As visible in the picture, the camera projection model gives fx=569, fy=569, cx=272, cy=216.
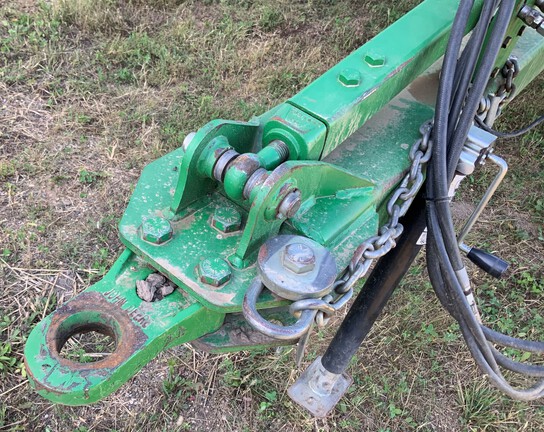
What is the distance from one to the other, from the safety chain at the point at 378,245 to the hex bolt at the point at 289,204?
17 cm

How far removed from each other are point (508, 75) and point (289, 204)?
Result: 0.95 meters

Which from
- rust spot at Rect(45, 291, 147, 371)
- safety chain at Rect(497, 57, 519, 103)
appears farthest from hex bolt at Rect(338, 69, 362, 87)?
rust spot at Rect(45, 291, 147, 371)

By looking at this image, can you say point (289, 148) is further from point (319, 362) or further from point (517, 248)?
point (517, 248)

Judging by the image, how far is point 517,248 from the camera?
10.4 ft

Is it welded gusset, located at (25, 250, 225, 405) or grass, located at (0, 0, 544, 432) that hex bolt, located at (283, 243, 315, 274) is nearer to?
welded gusset, located at (25, 250, 225, 405)

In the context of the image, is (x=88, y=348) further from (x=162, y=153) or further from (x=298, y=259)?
(x=298, y=259)

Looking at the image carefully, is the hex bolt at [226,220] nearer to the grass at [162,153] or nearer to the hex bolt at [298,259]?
the hex bolt at [298,259]

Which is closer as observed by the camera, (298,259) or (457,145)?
(298,259)

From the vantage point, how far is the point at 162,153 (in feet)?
10.2

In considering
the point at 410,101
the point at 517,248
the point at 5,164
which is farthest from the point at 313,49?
the point at 410,101

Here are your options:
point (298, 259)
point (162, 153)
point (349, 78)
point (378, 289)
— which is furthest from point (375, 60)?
point (162, 153)

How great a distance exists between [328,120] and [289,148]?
11 cm

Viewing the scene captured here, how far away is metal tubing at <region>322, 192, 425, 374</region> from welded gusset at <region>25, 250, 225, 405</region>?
0.66 meters

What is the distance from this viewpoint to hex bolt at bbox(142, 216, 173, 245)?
3.70ft
